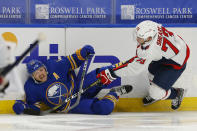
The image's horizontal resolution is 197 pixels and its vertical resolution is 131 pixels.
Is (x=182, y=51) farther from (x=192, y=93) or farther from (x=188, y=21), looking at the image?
(x=188, y=21)

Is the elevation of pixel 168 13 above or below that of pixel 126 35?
above

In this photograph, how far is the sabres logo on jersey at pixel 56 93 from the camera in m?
2.83

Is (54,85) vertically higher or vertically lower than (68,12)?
lower

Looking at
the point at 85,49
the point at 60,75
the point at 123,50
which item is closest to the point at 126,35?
the point at 123,50

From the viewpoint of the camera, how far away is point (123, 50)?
3.08 metres

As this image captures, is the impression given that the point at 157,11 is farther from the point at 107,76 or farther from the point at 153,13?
the point at 107,76

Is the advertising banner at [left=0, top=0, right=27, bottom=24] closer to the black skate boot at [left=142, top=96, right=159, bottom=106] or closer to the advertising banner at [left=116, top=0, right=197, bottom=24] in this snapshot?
the advertising banner at [left=116, top=0, right=197, bottom=24]

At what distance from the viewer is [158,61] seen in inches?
113

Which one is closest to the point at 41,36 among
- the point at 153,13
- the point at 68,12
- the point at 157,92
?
the point at 157,92

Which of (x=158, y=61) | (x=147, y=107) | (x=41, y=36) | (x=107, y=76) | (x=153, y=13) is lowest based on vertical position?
(x=147, y=107)

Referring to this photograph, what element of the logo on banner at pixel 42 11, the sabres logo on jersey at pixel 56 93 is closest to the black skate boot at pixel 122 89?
the sabres logo on jersey at pixel 56 93

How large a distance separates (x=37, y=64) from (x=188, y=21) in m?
1.58

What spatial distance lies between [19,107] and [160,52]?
1173mm

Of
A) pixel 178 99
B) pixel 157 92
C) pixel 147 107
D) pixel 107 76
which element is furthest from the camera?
pixel 147 107
